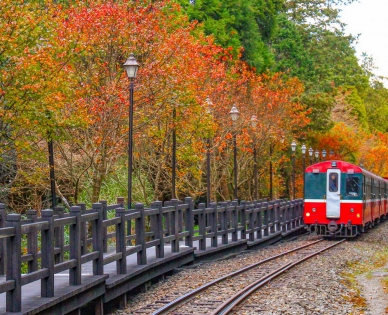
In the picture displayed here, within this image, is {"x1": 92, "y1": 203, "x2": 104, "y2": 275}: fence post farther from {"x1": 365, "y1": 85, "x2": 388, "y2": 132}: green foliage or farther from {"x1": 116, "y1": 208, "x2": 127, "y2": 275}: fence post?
{"x1": 365, "y1": 85, "x2": 388, "y2": 132}: green foliage

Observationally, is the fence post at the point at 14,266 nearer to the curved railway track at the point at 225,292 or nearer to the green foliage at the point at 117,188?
the curved railway track at the point at 225,292

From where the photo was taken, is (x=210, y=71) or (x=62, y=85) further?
(x=210, y=71)

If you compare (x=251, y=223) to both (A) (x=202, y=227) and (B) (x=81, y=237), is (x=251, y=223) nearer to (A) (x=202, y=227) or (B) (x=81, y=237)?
(A) (x=202, y=227)

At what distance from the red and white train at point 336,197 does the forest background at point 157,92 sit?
14.5 ft

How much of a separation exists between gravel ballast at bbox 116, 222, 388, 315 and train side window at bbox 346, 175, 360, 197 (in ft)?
20.8

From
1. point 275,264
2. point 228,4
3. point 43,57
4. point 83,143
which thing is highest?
point 228,4

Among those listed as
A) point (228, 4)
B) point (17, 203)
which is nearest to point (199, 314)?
point (17, 203)

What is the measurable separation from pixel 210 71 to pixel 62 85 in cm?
1598

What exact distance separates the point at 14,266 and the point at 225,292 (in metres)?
5.84

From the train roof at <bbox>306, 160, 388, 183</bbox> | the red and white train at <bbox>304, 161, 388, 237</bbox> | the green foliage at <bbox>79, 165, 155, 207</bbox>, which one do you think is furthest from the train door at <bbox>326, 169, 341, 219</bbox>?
the green foliage at <bbox>79, 165, 155, 207</bbox>

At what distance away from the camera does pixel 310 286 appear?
14.8 meters

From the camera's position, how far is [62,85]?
59.0 feet

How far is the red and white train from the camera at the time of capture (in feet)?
95.9

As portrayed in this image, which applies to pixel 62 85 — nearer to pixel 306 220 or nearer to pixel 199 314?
pixel 199 314
